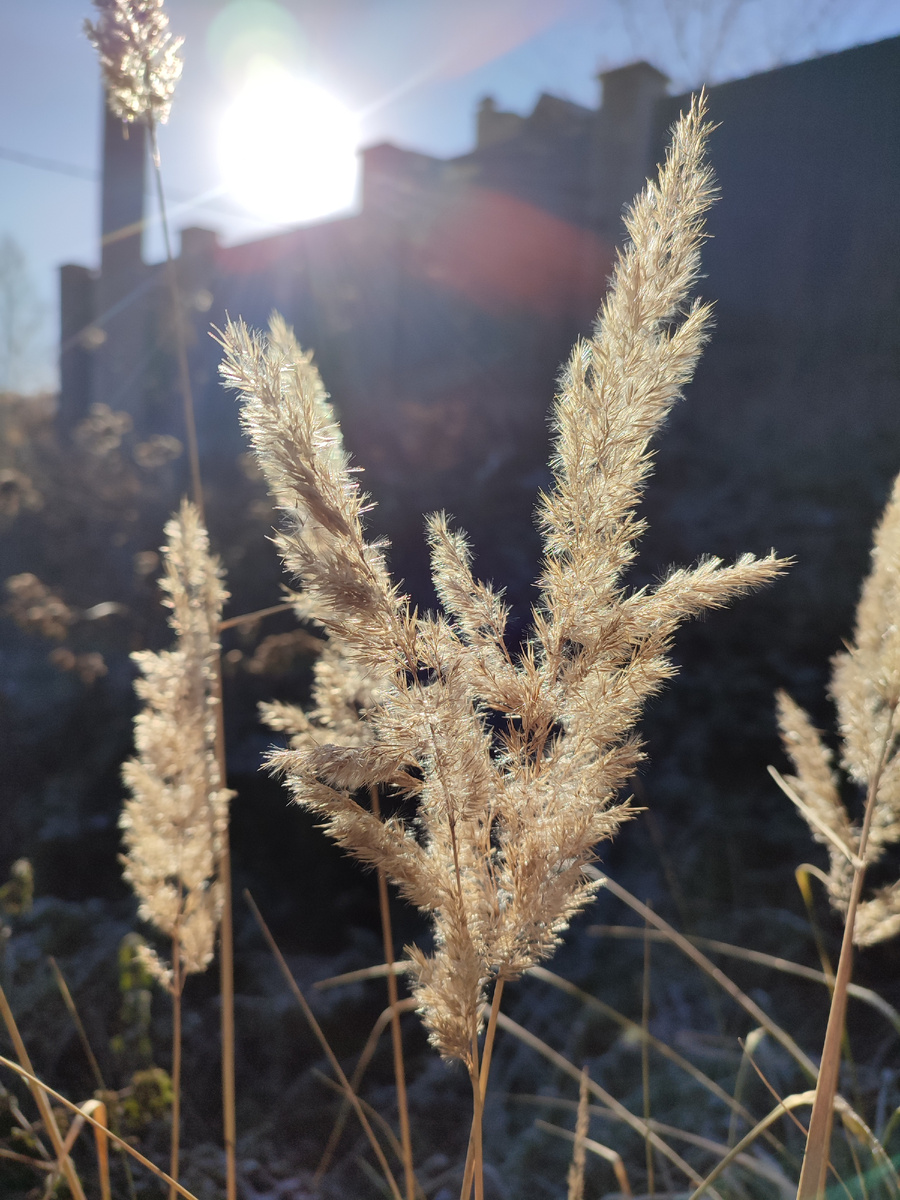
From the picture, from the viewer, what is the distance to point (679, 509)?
6.27 meters

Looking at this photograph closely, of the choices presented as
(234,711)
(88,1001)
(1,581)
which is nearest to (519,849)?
(88,1001)

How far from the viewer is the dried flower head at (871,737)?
947 mm

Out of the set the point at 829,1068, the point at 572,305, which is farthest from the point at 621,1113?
the point at 572,305

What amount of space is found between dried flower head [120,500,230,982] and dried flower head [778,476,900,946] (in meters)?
0.89

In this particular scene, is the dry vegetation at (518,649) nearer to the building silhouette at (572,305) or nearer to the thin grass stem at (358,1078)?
the thin grass stem at (358,1078)

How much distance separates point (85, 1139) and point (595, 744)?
226 cm

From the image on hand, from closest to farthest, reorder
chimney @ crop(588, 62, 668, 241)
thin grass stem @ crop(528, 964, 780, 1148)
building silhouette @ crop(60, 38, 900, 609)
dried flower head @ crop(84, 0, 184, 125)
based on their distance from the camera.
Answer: dried flower head @ crop(84, 0, 184, 125)
thin grass stem @ crop(528, 964, 780, 1148)
building silhouette @ crop(60, 38, 900, 609)
chimney @ crop(588, 62, 668, 241)

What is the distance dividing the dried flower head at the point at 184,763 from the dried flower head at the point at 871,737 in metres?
0.89

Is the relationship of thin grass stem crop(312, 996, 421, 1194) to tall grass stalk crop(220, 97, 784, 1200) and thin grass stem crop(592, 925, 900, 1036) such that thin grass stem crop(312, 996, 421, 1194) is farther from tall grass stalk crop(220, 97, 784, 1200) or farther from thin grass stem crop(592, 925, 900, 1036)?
tall grass stalk crop(220, 97, 784, 1200)

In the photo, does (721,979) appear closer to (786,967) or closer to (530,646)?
(786,967)

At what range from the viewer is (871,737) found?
1.07 meters

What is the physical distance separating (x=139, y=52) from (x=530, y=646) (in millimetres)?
1046

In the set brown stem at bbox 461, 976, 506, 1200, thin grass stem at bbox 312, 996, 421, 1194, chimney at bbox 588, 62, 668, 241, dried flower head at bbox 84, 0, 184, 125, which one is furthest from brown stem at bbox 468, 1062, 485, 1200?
chimney at bbox 588, 62, 668, 241

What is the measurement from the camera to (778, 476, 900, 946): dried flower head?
947 millimetres
